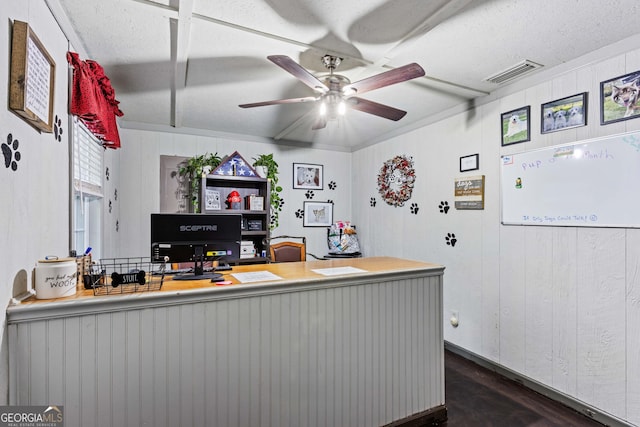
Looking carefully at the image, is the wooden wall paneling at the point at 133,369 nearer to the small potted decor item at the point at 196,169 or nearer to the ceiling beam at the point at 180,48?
the ceiling beam at the point at 180,48

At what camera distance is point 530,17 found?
66.6 inches

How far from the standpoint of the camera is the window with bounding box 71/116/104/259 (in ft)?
6.46

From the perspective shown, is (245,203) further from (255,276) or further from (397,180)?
(255,276)

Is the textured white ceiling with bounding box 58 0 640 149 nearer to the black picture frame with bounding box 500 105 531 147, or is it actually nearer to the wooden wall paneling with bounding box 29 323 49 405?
the black picture frame with bounding box 500 105 531 147

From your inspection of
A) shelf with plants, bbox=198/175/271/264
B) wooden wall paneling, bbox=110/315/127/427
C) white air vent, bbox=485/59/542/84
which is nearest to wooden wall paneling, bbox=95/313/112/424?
wooden wall paneling, bbox=110/315/127/427

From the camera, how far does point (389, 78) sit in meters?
1.87

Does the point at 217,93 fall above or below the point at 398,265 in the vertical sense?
above

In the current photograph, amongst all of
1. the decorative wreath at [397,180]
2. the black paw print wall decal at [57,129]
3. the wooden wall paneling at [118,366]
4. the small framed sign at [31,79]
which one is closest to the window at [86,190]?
the black paw print wall decal at [57,129]

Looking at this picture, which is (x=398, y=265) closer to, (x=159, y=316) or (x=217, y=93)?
(x=159, y=316)

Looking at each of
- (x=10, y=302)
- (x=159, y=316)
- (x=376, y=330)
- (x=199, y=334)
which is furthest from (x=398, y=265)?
(x=10, y=302)

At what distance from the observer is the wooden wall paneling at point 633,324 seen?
1.88m

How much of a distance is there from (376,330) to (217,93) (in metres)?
2.24

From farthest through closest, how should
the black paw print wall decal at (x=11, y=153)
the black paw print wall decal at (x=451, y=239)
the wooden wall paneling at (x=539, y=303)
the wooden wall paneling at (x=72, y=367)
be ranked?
the black paw print wall decal at (x=451, y=239), the wooden wall paneling at (x=539, y=303), the wooden wall paneling at (x=72, y=367), the black paw print wall decal at (x=11, y=153)

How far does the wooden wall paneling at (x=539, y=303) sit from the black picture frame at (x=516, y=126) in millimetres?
711
